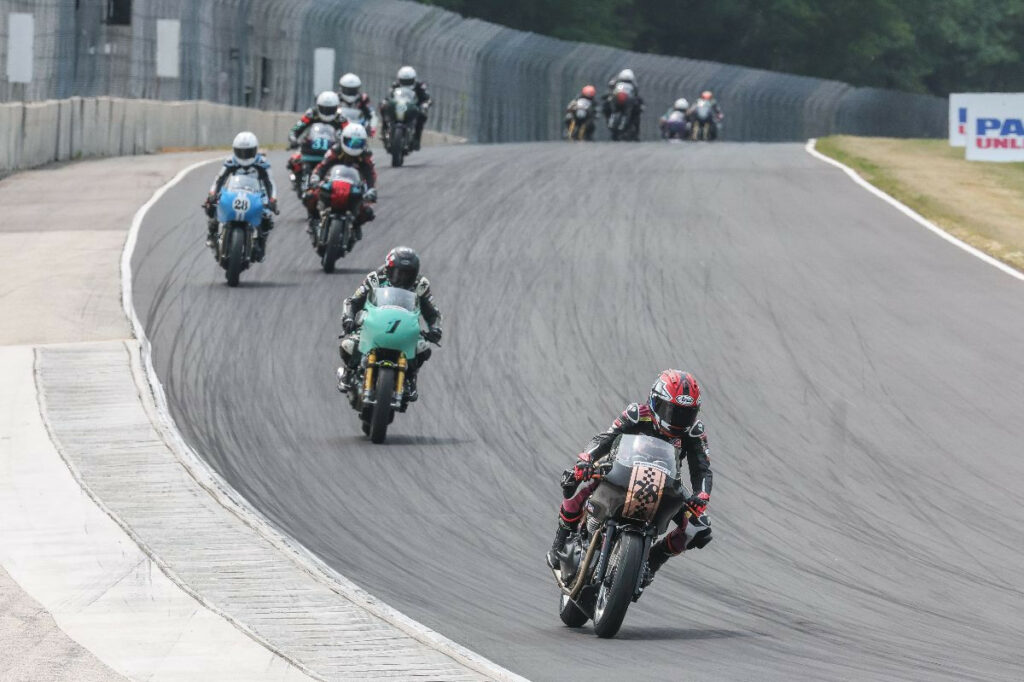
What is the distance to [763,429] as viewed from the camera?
15.8 metres

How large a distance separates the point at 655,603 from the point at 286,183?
1963 cm

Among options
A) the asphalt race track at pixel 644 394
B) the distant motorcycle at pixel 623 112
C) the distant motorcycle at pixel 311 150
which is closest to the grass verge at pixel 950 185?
the asphalt race track at pixel 644 394

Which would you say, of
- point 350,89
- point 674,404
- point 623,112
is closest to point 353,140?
point 350,89

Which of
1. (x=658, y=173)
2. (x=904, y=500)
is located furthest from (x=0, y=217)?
(x=904, y=500)

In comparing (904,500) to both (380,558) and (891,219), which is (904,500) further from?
(891,219)

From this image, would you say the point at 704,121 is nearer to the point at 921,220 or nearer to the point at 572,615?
the point at 921,220

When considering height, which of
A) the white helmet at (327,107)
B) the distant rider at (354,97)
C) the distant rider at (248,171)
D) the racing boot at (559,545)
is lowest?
the racing boot at (559,545)

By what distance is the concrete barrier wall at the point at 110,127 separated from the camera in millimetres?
30000

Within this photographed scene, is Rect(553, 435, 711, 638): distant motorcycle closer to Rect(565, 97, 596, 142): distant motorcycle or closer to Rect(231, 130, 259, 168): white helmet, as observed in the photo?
Rect(231, 130, 259, 168): white helmet

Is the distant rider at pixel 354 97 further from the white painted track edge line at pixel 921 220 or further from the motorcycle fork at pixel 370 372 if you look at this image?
the motorcycle fork at pixel 370 372

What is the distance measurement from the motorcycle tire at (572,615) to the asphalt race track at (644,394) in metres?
0.18

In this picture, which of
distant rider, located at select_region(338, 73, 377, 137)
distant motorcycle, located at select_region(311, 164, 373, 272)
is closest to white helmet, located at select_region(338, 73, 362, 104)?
distant rider, located at select_region(338, 73, 377, 137)

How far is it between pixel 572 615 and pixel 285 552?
172 centimetres

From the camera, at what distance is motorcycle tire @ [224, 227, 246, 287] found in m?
21.1
